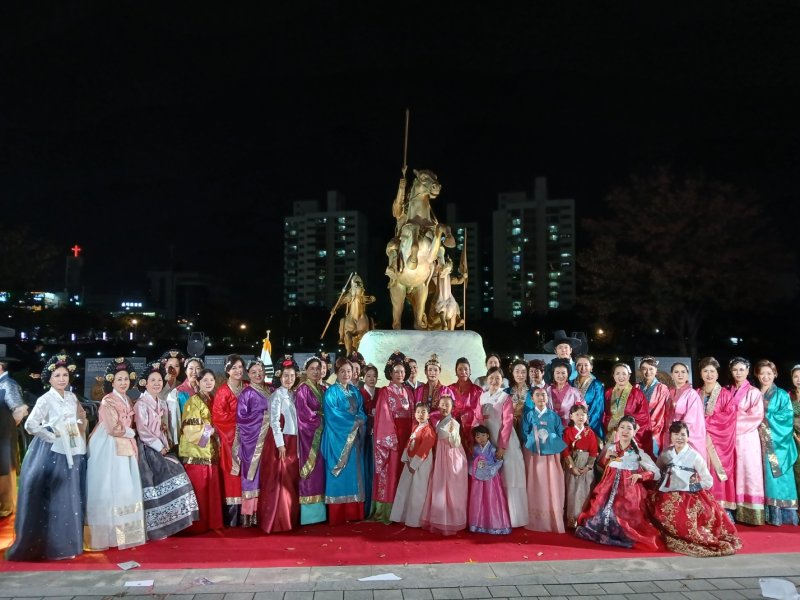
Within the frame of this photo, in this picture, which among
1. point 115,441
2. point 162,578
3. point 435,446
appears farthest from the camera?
point 435,446

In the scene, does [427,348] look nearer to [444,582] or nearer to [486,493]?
[486,493]

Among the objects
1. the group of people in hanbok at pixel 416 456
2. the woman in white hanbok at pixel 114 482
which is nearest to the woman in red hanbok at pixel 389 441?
the group of people in hanbok at pixel 416 456

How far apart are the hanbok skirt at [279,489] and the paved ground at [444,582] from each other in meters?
1.03

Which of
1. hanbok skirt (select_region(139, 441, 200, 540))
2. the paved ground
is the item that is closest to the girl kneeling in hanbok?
the paved ground

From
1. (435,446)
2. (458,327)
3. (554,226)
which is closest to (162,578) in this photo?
(435,446)

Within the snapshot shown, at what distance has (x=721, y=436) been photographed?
558 centimetres

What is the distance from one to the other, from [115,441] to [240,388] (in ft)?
3.73

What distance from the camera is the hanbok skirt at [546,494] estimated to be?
514 centimetres

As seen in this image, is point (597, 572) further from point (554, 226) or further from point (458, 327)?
point (554, 226)

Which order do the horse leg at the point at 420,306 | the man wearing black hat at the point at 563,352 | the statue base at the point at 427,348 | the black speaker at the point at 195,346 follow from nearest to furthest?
the man wearing black hat at the point at 563,352, the statue base at the point at 427,348, the horse leg at the point at 420,306, the black speaker at the point at 195,346

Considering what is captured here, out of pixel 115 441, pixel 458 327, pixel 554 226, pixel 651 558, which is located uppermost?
pixel 554 226

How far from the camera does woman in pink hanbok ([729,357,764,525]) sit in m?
5.40

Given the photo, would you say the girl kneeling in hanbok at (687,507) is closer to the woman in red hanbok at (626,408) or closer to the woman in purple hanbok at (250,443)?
the woman in red hanbok at (626,408)

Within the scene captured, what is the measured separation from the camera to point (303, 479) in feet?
17.5
